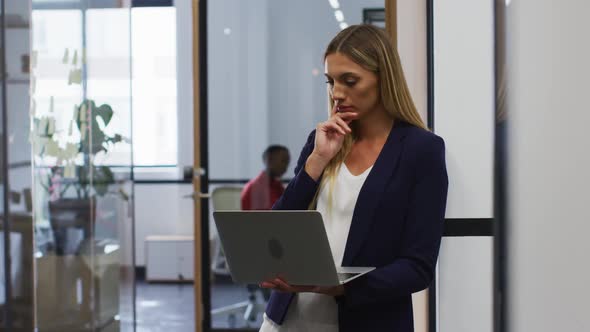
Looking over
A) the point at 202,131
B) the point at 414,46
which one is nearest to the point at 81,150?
the point at 202,131

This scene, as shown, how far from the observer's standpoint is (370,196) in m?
1.42

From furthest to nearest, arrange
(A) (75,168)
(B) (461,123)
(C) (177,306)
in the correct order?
1. (C) (177,306)
2. (A) (75,168)
3. (B) (461,123)

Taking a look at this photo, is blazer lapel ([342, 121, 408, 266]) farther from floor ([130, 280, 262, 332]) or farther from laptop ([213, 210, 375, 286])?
floor ([130, 280, 262, 332])

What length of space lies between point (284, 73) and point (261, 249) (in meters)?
2.95

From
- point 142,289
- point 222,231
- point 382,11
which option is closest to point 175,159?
point 142,289

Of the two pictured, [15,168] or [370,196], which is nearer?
[370,196]

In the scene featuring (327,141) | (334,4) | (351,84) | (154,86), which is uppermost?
(334,4)

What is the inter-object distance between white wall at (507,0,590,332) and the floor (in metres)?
3.83

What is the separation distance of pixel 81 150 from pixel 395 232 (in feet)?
9.09

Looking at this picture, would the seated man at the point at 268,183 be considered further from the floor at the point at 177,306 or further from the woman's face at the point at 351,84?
the woman's face at the point at 351,84

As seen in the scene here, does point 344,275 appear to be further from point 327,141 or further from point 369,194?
point 327,141

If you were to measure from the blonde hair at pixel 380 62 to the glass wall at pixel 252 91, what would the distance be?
272 cm

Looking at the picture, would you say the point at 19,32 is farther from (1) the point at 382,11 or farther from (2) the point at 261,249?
(2) the point at 261,249

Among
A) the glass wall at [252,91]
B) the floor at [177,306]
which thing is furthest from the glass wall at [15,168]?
the glass wall at [252,91]
